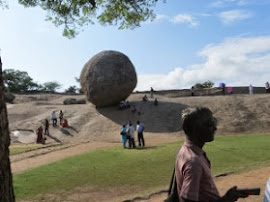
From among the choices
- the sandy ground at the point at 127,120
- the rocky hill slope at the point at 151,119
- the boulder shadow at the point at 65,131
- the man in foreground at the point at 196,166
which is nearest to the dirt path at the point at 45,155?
the sandy ground at the point at 127,120

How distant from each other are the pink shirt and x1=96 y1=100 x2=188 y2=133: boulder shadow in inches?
869

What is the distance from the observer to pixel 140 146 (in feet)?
66.4

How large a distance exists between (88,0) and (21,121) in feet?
65.9

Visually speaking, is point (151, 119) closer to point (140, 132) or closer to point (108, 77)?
point (108, 77)

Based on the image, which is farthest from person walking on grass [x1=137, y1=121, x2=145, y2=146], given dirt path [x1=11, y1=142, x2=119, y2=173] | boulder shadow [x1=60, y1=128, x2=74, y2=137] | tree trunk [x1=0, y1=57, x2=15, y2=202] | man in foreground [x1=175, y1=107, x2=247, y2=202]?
man in foreground [x1=175, y1=107, x2=247, y2=202]

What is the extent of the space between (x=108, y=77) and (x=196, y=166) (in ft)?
78.5

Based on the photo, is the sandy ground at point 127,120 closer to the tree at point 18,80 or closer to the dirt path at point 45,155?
the dirt path at point 45,155

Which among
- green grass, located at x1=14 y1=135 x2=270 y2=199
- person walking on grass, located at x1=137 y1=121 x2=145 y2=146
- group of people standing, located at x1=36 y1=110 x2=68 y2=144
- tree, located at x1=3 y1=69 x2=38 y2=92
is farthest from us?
tree, located at x1=3 y1=69 x2=38 y2=92

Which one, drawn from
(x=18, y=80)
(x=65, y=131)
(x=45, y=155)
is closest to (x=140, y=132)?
(x=45, y=155)

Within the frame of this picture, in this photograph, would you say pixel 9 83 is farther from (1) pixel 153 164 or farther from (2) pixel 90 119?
(1) pixel 153 164

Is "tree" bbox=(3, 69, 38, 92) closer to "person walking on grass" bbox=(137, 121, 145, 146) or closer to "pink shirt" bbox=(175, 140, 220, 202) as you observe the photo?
"person walking on grass" bbox=(137, 121, 145, 146)

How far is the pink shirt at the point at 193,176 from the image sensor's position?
Result: 3.22 meters

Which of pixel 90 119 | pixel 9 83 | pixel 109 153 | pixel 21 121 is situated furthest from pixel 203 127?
pixel 9 83

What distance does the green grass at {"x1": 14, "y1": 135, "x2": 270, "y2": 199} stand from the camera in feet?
40.8
